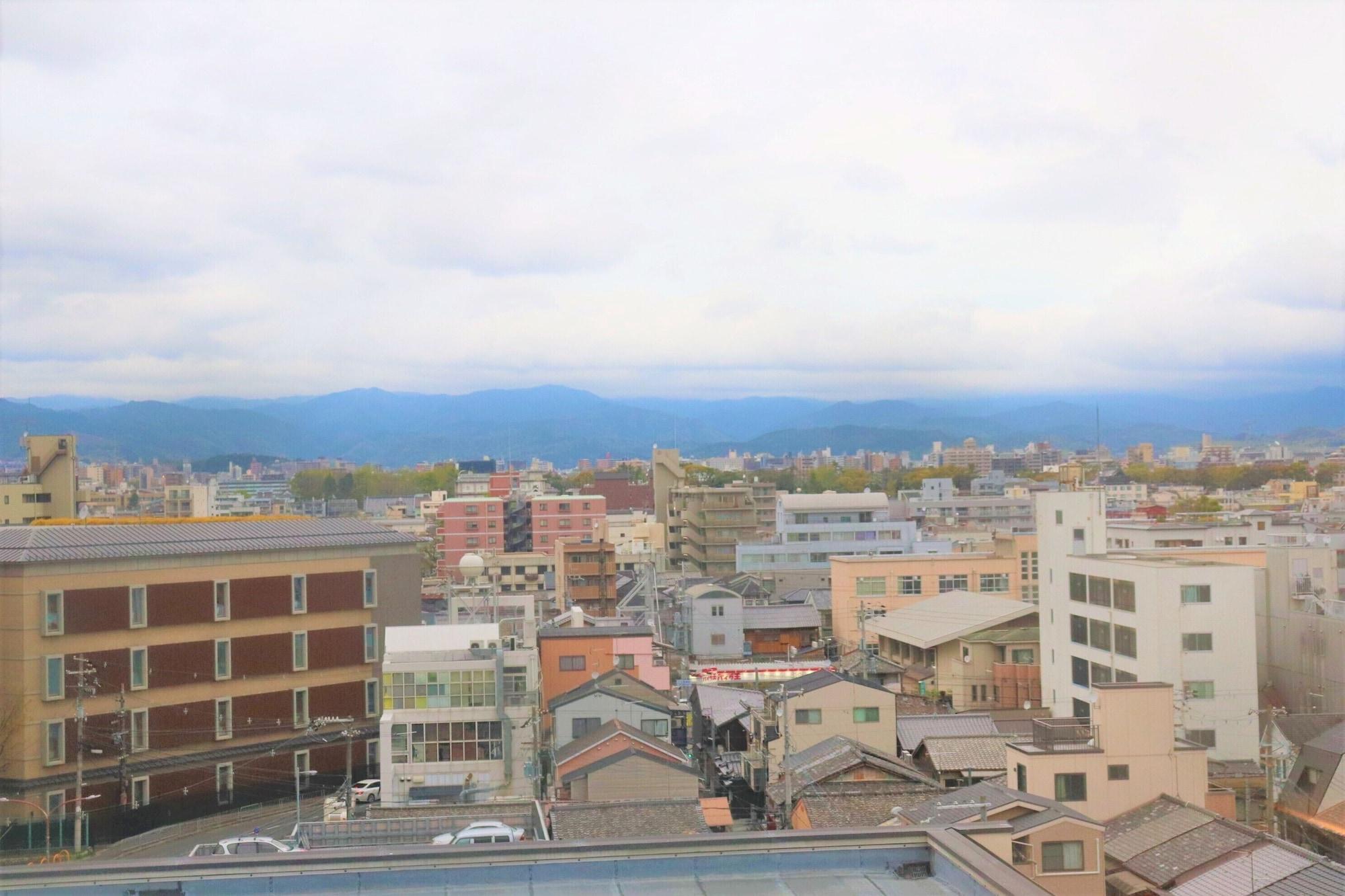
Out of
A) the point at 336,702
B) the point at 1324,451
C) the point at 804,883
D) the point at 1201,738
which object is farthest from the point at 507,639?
the point at 1324,451

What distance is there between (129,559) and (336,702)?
12.8 feet

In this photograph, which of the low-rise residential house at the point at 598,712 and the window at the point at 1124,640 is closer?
the low-rise residential house at the point at 598,712

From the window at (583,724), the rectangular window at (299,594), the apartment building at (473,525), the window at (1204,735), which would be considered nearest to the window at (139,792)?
the rectangular window at (299,594)

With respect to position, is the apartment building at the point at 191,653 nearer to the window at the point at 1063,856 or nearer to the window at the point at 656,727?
the window at the point at 656,727

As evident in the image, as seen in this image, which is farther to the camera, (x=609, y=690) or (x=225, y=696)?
(x=225, y=696)

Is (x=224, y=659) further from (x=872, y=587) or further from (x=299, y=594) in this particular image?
(x=872, y=587)

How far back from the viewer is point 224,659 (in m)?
17.4

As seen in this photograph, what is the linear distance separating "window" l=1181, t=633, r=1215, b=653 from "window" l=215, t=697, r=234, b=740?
13.3 metres

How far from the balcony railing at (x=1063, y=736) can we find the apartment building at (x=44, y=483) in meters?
27.3

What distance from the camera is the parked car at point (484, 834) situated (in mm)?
9570

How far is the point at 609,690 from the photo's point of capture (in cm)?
1432

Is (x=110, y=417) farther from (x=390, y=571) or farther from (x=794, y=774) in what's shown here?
(x=794, y=774)

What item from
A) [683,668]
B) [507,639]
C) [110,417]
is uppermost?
[110,417]

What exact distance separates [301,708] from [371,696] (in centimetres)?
125
